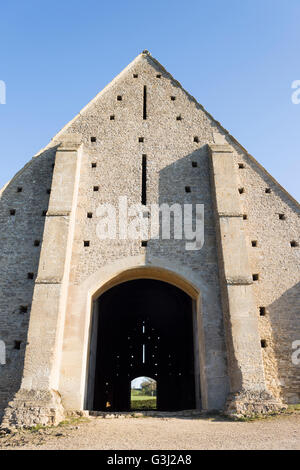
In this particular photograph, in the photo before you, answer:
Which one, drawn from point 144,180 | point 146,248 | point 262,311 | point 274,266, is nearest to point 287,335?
point 262,311

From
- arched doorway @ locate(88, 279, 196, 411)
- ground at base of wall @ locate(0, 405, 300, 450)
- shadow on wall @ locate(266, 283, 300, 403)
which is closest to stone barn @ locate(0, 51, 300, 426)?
shadow on wall @ locate(266, 283, 300, 403)

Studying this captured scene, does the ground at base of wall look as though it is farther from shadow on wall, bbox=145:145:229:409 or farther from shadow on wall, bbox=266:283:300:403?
shadow on wall, bbox=145:145:229:409

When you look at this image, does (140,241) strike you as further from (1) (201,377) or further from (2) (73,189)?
(1) (201,377)

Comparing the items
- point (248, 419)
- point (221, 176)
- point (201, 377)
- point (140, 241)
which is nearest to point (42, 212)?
point (140, 241)

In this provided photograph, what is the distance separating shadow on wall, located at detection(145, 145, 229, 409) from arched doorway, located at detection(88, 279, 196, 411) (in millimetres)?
4464

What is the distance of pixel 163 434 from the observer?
22.9 feet

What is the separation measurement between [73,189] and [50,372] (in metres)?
5.63

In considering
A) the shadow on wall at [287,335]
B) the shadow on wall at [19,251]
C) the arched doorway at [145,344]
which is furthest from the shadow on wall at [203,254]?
the arched doorway at [145,344]

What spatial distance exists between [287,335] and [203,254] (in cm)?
329

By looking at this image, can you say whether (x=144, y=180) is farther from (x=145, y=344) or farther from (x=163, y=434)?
(x=145, y=344)

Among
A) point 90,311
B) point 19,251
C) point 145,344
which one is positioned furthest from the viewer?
point 145,344

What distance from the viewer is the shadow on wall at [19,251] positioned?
32.8ft

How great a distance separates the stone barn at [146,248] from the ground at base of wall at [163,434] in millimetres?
558

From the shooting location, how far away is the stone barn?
371 inches
